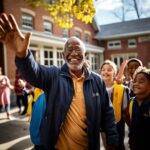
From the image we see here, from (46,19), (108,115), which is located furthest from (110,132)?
(46,19)

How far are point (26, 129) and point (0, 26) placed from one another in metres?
7.45

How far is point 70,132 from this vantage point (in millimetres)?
3199

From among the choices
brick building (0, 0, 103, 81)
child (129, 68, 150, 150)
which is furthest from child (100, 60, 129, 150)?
brick building (0, 0, 103, 81)

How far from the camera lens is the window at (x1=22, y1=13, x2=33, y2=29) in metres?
21.6

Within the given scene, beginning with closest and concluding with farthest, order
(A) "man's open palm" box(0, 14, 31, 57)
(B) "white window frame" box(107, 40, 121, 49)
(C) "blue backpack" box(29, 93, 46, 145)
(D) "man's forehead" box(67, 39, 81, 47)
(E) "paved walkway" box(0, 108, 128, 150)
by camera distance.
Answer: (A) "man's open palm" box(0, 14, 31, 57) → (D) "man's forehead" box(67, 39, 81, 47) → (C) "blue backpack" box(29, 93, 46, 145) → (E) "paved walkway" box(0, 108, 128, 150) → (B) "white window frame" box(107, 40, 121, 49)

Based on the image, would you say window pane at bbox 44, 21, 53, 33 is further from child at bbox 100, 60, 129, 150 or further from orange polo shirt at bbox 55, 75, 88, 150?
orange polo shirt at bbox 55, 75, 88, 150

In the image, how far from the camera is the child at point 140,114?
3.67m

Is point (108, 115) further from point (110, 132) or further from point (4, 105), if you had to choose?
point (4, 105)

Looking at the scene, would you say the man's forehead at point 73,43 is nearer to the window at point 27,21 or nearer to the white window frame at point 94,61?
the window at point 27,21

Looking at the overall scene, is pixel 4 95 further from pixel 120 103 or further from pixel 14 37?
pixel 14 37

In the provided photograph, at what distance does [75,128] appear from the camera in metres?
3.21

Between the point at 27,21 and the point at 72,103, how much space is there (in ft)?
63.9

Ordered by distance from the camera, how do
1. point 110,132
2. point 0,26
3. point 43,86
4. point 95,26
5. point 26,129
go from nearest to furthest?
1. point 0,26
2. point 43,86
3. point 110,132
4. point 26,129
5. point 95,26

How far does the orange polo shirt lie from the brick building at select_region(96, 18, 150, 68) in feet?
98.0
